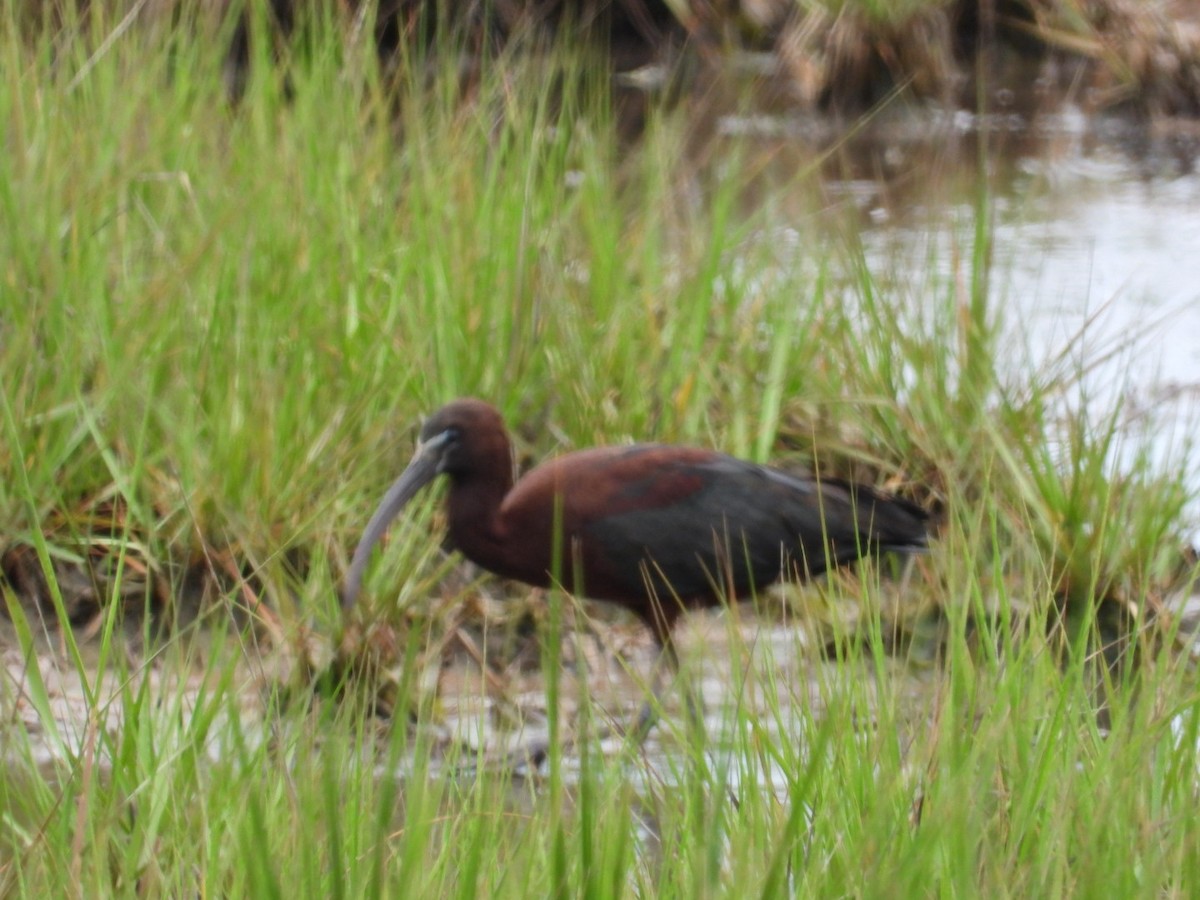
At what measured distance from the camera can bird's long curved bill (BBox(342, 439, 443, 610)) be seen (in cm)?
313

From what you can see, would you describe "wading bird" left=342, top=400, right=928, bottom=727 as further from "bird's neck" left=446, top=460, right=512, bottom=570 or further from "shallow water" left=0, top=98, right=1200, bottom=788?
"shallow water" left=0, top=98, right=1200, bottom=788

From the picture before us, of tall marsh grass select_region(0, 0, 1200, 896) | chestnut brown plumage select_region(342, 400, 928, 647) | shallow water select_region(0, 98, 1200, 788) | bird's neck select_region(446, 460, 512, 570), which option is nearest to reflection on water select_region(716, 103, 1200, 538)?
shallow water select_region(0, 98, 1200, 788)

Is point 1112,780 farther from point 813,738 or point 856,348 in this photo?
point 856,348

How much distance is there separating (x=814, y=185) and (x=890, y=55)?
8.41ft

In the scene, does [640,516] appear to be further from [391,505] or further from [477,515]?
[391,505]

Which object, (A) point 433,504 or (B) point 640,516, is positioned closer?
(B) point 640,516

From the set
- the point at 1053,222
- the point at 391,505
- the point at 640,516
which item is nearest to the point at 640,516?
the point at 640,516

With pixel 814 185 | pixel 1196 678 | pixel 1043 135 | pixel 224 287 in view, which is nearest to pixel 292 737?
pixel 1196 678

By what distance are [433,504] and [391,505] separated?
358 millimetres

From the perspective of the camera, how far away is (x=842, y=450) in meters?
3.92

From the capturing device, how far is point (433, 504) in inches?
143

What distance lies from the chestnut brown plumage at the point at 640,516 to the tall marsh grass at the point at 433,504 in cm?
11

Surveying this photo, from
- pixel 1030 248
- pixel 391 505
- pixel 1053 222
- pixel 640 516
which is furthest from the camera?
pixel 1053 222

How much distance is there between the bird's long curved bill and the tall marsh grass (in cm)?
5
